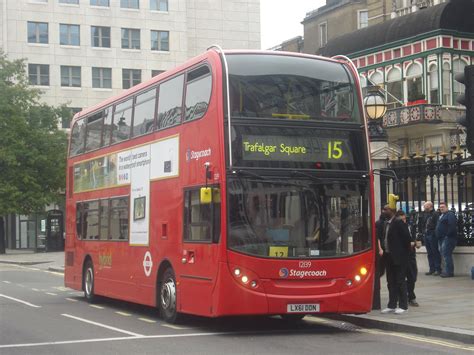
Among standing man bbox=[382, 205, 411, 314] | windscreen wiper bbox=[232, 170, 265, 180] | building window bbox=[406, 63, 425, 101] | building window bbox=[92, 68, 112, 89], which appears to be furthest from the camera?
building window bbox=[92, 68, 112, 89]

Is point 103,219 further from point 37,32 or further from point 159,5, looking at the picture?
point 159,5

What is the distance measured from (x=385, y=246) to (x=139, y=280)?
4.55 meters

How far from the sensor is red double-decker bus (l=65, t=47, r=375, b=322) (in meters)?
11.9

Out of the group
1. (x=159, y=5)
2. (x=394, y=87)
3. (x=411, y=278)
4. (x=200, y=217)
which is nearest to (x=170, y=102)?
(x=200, y=217)

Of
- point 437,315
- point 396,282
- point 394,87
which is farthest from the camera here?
point 394,87

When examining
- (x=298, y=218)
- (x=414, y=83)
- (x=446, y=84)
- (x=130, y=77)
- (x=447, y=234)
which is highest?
(x=130, y=77)

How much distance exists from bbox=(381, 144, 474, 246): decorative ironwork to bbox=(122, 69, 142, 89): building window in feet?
171

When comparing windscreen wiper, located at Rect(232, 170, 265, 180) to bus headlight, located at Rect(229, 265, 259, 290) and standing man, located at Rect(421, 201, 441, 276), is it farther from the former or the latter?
standing man, located at Rect(421, 201, 441, 276)

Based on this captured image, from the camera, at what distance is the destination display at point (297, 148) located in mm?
12039

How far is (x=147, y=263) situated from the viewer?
14766mm

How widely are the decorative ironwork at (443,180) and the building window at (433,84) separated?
57.4 ft

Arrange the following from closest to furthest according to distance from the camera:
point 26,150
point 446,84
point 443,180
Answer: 1. point 443,180
2. point 446,84
3. point 26,150

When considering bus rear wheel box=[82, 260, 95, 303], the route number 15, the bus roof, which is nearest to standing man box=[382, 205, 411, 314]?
the route number 15

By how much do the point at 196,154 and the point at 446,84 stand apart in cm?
2724
